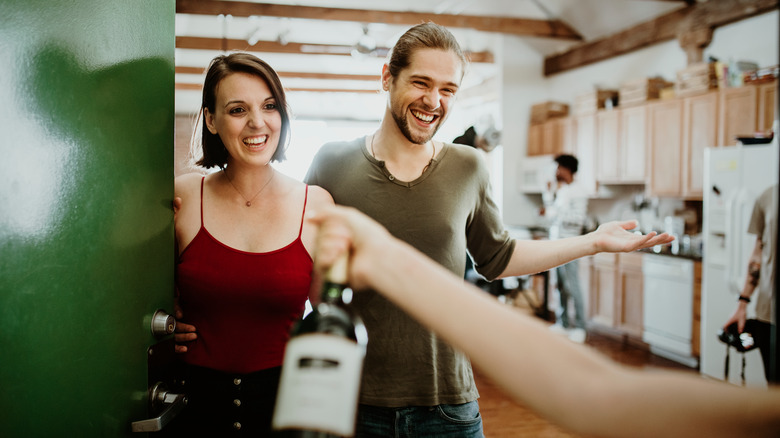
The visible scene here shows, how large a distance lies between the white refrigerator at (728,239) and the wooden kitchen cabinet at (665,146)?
1057mm

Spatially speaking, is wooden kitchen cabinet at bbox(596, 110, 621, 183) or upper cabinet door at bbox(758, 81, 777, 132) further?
wooden kitchen cabinet at bbox(596, 110, 621, 183)

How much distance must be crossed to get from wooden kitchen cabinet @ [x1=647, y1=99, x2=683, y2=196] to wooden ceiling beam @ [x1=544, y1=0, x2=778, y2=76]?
0.84 m

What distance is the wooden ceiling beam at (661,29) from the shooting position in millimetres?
5015

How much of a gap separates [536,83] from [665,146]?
9.10 feet

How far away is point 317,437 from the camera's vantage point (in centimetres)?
56

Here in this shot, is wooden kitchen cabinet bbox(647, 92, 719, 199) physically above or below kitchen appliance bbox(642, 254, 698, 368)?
above

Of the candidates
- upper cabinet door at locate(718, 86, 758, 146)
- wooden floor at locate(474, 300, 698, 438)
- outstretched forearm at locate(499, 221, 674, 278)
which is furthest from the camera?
upper cabinet door at locate(718, 86, 758, 146)

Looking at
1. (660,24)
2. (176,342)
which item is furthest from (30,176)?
(660,24)

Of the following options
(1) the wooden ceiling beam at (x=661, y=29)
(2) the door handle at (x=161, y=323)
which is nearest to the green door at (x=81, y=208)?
(2) the door handle at (x=161, y=323)

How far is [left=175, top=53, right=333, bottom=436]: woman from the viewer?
1.23m

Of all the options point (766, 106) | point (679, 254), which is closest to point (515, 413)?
point (679, 254)

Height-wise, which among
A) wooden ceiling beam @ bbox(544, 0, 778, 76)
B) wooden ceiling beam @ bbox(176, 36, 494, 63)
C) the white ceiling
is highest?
the white ceiling

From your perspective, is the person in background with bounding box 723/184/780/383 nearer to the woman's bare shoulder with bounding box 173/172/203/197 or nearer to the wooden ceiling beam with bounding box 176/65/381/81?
the woman's bare shoulder with bounding box 173/172/203/197

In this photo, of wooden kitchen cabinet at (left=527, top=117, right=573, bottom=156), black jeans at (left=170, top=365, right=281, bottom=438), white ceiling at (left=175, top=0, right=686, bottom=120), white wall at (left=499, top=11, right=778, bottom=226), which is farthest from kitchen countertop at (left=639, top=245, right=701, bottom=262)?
black jeans at (left=170, top=365, right=281, bottom=438)
